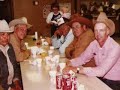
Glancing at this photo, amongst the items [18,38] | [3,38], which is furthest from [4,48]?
[18,38]

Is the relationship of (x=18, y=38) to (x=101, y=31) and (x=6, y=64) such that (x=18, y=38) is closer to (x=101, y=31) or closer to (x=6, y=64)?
(x=6, y=64)

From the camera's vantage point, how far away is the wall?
884 centimetres

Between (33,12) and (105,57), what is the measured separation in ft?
21.0

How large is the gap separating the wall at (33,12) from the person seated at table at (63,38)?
4.48 m

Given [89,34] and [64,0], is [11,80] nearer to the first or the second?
[89,34]

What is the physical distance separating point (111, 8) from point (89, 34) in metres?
7.07

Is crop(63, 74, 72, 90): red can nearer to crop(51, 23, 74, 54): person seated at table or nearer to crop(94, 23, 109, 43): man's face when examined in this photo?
crop(94, 23, 109, 43): man's face

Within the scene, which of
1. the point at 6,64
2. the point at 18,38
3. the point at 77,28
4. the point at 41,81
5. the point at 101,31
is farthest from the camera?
the point at 18,38

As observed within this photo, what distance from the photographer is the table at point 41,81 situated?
2.31 m

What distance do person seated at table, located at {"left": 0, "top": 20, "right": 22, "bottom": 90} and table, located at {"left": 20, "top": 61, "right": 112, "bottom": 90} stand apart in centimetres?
16

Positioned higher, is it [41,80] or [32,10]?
[32,10]

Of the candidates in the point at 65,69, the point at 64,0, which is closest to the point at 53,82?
the point at 65,69

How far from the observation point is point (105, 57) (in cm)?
276

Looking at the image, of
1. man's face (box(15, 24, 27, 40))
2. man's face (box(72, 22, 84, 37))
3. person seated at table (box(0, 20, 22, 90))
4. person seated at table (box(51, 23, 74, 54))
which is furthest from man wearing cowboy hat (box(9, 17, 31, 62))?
man's face (box(72, 22, 84, 37))
